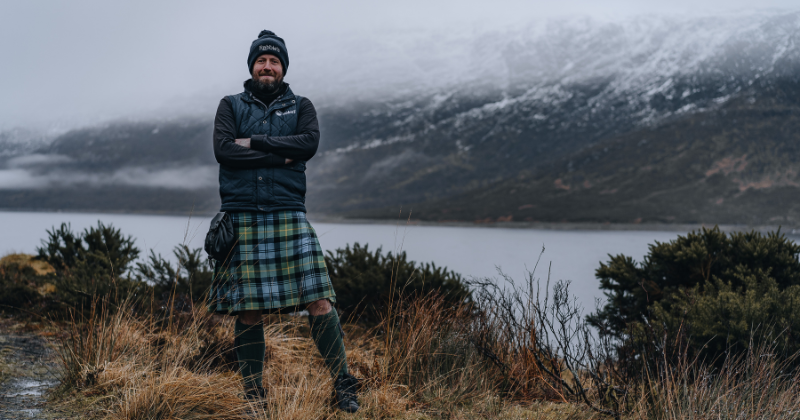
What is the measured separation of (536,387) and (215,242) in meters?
1.91

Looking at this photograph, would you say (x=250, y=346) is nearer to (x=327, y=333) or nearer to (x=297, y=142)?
(x=327, y=333)

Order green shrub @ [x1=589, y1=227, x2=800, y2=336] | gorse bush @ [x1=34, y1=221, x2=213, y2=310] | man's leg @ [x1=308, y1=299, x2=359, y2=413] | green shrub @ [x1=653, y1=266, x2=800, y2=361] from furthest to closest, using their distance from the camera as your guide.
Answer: green shrub @ [x1=589, y1=227, x2=800, y2=336] < gorse bush @ [x1=34, y1=221, x2=213, y2=310] < green shrub @ [x1=653, y1=266, x2=800, y2=361] < man's leg @ [x1=308, y1=299, x2=359, y2=413]

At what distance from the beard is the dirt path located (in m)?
1.66

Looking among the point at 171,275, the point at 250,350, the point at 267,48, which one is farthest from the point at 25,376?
the point at 171,275

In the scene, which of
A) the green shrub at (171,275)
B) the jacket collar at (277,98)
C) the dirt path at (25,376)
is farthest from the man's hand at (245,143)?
the green shrub at (171,275)

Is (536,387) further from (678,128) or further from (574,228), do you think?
(678,128)

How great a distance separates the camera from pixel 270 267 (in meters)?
2.31

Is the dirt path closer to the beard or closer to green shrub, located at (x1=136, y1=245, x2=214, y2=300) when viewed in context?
green shrub, located at (x1=136, y1=245, x2=214, y2=300)

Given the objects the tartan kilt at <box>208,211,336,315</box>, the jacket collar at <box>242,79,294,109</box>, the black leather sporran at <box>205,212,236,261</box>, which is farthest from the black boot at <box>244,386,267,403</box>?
the jacket collar at <box>242,79,294,109</box>

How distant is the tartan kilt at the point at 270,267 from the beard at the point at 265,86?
60 centimetres

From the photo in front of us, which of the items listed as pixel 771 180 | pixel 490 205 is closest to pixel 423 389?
pixel 490 205

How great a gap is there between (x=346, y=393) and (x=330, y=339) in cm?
26

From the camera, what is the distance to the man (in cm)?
229

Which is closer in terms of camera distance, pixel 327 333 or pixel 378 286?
pixel 327 333
